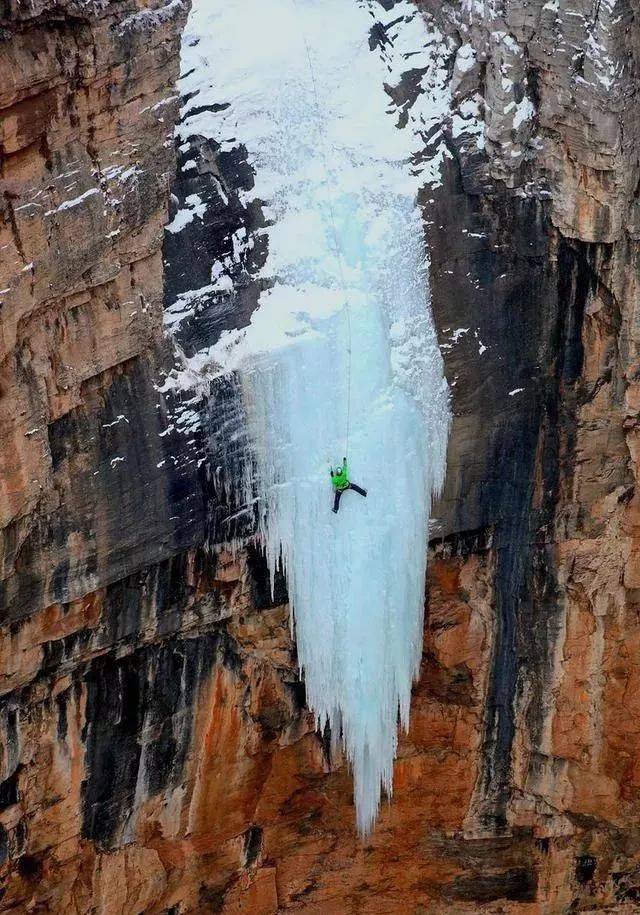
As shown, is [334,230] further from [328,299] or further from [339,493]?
[339,493]

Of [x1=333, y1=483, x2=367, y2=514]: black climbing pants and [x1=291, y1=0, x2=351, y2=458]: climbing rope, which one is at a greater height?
[x1=291, y1=0, x2=351, y2=458]: climbing rope

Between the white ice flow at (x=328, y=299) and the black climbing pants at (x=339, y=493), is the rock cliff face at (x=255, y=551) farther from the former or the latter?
the black climbing pants at (x=339, y=493)

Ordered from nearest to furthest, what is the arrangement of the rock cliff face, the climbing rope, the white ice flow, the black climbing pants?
the rock cliff face
the white ice flow
the climbing rope
the black climbing pants

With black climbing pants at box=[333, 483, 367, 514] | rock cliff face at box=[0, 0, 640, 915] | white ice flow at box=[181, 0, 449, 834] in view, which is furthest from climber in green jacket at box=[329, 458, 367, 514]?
rock cliff face at box=[0, 0, 640, 915]

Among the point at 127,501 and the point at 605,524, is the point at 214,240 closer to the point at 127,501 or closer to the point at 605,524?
the point at 127,501

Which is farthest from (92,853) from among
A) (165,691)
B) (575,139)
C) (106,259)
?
(575,139)

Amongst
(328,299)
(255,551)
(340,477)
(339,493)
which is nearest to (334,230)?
(328,299)

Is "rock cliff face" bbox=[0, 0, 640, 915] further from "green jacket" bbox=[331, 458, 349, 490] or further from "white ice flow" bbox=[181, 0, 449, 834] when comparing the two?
"green jacket" bbox=[331, 458, 349, 490]
